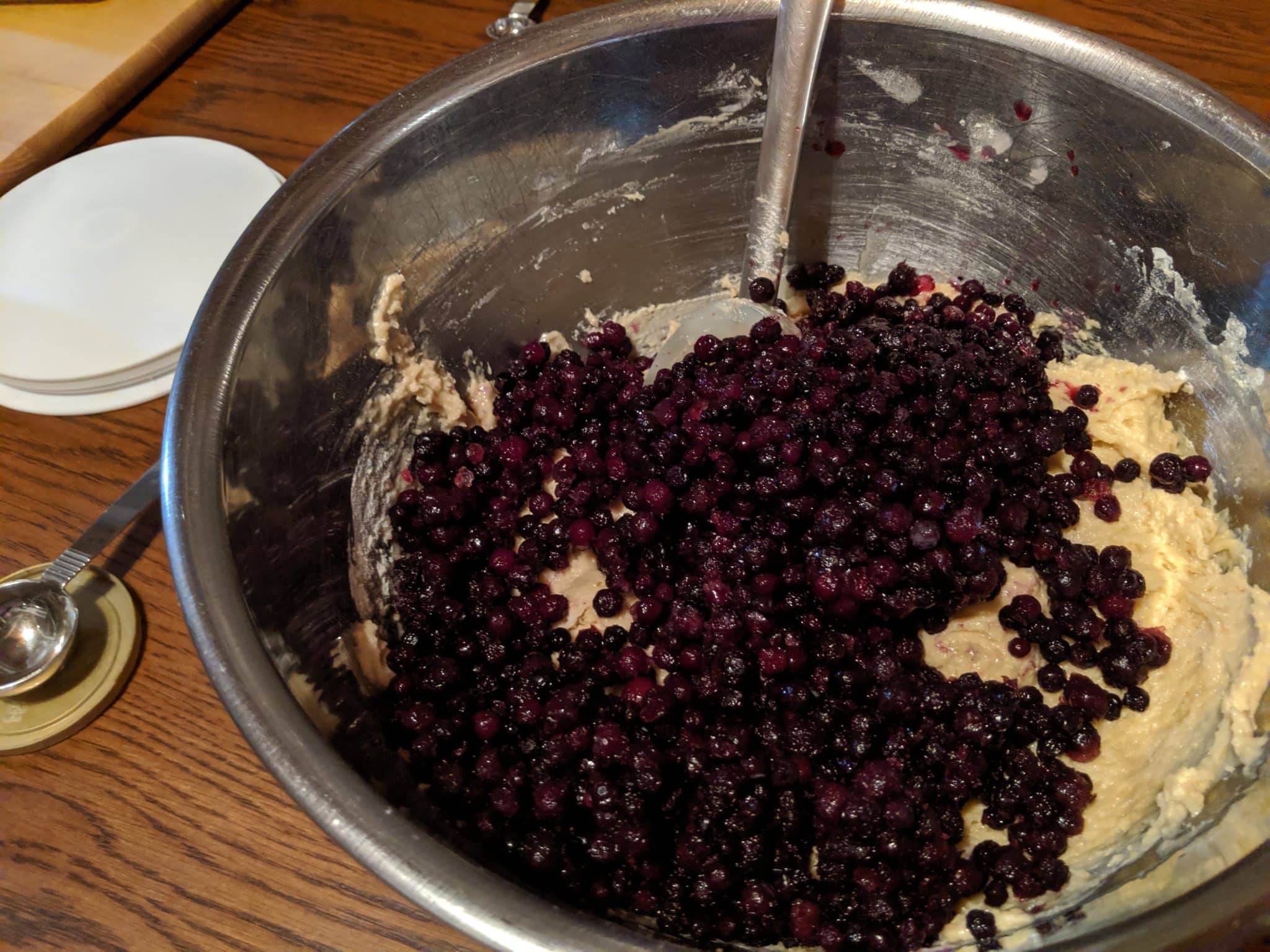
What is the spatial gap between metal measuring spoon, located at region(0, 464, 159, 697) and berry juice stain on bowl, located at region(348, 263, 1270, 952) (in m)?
0.77

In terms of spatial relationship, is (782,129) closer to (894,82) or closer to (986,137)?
(894,82)

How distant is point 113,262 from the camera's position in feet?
9.18

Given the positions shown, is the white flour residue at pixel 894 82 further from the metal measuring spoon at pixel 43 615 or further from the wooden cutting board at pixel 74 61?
the wooden cutting board at pixel 74 61

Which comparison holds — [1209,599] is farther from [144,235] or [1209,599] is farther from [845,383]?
[144,235]

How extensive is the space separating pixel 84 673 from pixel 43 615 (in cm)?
18

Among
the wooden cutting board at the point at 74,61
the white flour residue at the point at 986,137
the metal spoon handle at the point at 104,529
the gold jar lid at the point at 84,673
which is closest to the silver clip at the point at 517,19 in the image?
the wooden cutting board at the point at 74,61

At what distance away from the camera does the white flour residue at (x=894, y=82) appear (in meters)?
2.33

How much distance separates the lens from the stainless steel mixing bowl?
67.1 inches

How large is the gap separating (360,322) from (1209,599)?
7.63ft

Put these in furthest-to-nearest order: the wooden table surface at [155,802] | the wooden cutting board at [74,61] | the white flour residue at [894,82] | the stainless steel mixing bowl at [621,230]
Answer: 1. the wooden cutting board at [74,61]
2. the white flour residue at [894,82]
3. the wooden table surface at [155,802]
4. the stainless steel mixing bowl at [621,230]

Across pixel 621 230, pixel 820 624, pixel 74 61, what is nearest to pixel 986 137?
pixel 621 230

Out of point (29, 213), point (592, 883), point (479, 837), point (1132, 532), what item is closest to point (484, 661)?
point (479, 837)

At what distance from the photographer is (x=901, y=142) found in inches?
98.2

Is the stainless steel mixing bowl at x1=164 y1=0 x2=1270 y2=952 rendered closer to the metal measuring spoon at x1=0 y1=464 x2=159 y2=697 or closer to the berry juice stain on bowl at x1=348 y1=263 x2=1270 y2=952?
the berry juice stain on bowl at x1=348 y1=263 x2=1270 y2=952
